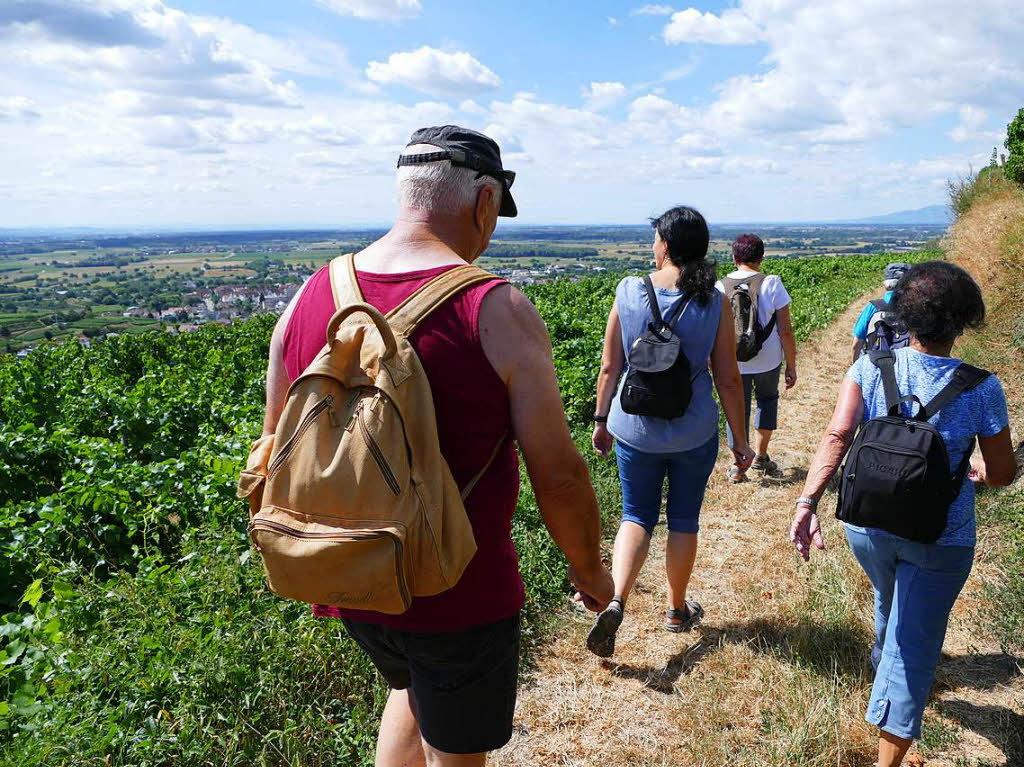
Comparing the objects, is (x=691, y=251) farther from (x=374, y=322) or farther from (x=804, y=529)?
(x=374, y=322)

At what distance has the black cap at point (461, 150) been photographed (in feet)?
5.09

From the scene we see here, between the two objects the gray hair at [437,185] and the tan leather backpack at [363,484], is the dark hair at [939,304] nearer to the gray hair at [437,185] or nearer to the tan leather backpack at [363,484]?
the gray hair at [437,185]

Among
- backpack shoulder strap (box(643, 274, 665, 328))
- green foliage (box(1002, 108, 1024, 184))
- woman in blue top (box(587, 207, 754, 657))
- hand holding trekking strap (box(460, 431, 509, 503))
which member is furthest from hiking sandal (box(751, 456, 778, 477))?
green foliage (box(1002, 108, 1024, 184))

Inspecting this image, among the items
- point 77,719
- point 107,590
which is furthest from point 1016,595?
point 107,590

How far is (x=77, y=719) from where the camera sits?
250 cm

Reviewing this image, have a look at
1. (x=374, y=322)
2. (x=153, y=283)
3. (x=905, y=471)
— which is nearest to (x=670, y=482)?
(x=905, y=471)

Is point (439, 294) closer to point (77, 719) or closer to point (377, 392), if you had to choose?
point (377, 392)

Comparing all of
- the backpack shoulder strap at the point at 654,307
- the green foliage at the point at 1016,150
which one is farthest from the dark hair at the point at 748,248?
the green foliage at the point at 1016,150

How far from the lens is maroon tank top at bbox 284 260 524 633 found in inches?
56.6

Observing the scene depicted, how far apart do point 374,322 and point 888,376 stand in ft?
6.31

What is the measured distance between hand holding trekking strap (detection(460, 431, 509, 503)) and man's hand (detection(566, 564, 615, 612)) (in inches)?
16.7

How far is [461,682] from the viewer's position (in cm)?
158

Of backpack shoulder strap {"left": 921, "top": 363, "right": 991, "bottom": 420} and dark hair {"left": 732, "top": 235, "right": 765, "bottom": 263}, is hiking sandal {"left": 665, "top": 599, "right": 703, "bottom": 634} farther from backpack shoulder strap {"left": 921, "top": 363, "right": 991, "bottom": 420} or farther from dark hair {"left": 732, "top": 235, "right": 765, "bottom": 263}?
dark hair {"left": 732, "top": 235, "right": 765, "bottom": 263}

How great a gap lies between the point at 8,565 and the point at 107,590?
4.90ft
